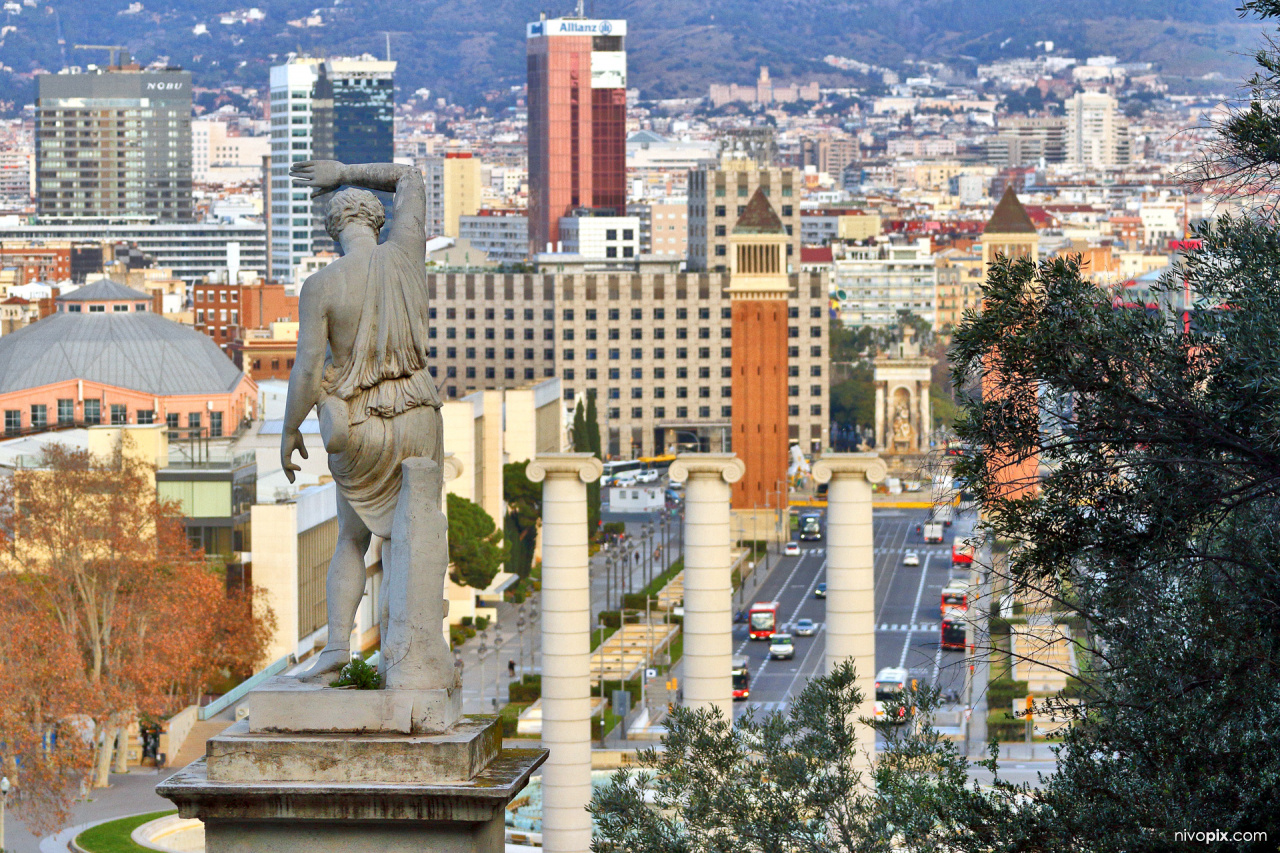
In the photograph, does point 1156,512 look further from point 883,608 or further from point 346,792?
point 883,608

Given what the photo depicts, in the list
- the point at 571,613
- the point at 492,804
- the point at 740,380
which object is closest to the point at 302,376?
the point at 492,804

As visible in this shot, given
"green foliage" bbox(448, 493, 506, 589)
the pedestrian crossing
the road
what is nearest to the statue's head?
the road

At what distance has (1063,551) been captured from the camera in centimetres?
2186

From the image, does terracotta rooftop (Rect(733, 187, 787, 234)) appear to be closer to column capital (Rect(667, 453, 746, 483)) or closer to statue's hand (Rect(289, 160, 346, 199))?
column capital (Rect(667, 453, 746, 483))

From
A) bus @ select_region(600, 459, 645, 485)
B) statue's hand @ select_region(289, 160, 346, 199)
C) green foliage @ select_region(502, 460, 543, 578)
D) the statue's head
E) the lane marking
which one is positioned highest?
statue's hand @ select_region(289, 160, 346, 199)

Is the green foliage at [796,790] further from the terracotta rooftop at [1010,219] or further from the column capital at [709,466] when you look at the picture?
the terracotta rooftop at [1010,219]

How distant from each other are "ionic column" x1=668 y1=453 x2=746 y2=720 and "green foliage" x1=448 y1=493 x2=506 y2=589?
52981 millimetres

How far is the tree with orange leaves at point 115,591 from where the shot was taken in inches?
2640

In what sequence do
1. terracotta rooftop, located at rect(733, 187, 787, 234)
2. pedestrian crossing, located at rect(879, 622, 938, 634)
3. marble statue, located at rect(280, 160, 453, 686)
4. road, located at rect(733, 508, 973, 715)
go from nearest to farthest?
marble statue, located at rect(280, 160, 453, 686) < road, located at rect(733, 508, 973, 715) < pedestrian crossing, located at rect(879, 622, 938, 634) < terracotta rooftop, located at rect(733, 187, 787, 234)

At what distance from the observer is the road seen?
9306 centimetres

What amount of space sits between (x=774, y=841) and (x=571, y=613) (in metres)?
18.4

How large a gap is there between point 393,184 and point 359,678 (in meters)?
3.50

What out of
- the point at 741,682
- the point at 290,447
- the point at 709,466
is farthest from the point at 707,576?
the point at 741,682

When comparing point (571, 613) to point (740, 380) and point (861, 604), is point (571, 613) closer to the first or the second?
point (861, 604)
